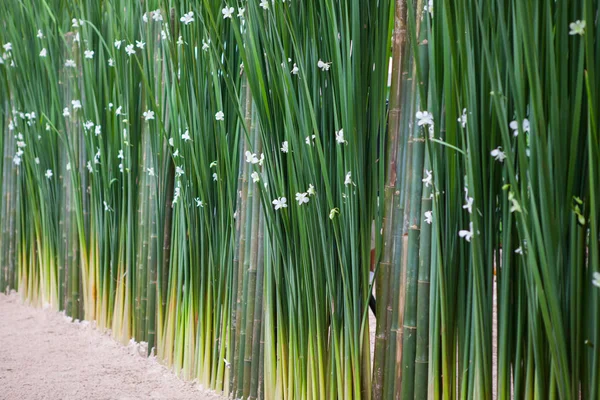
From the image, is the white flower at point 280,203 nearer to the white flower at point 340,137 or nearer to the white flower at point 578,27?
the white flower at point 340,137

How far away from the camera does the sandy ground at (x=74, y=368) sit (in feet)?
7.87

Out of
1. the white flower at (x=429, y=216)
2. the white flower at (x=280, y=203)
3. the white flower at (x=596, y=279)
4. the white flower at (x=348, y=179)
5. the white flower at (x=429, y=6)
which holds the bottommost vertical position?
the white flower at (x=596, y=279)

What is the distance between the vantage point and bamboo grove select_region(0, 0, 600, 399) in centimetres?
119

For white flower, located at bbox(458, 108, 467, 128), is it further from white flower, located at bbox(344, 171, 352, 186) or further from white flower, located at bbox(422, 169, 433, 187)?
white flower, located at bbox(344, 171, 352, 186)

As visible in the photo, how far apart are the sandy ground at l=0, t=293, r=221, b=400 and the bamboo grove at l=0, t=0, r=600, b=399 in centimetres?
9

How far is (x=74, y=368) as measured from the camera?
8.77 feet

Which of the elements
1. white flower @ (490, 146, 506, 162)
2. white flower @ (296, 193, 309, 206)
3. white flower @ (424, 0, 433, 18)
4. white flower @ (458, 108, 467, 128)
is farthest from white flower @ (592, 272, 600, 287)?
white flower @ (296, 193, 309, 206)

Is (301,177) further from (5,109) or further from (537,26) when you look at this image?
(5,109)

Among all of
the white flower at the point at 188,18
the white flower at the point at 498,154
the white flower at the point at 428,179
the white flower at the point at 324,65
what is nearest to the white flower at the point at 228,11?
the white flower at the point at 188,18

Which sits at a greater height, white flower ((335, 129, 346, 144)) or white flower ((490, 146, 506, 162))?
white flower ((335, 129, 346, 144))

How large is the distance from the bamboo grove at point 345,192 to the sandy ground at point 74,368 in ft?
0.30

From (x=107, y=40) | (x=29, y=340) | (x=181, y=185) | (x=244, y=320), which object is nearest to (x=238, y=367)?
(x=244, y=320)

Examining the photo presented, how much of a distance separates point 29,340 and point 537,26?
266 centimetres

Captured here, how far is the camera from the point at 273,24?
1.83 m
